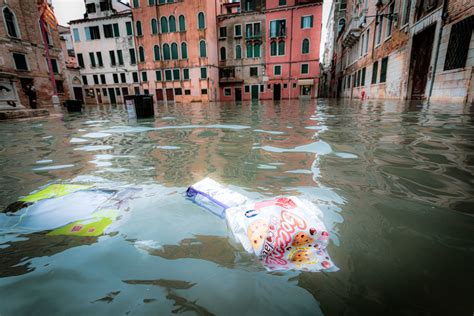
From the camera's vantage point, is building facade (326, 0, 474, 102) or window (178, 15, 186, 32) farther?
window (178, 15, 186, 32)

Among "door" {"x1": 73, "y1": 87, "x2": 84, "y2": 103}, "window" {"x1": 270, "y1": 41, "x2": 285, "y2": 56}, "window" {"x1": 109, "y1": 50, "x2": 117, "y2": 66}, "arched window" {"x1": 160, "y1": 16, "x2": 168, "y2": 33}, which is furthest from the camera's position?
"door" {"x1": 73, "y1": 87, "x2": 84, "y2": 103}

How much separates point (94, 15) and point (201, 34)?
15.0 meters

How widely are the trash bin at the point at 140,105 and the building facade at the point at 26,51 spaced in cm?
1413

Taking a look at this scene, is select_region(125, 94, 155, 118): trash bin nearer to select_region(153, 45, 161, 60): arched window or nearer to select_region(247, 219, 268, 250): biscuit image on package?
select_region(247, 219, 268, 250): biscuit image on package

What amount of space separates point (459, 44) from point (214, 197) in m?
12.0

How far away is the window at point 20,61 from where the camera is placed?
64.2 ft

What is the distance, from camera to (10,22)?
19.2 metres

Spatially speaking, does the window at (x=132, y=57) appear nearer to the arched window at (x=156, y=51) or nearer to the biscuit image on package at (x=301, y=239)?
the arched window at (x=156, y=51)

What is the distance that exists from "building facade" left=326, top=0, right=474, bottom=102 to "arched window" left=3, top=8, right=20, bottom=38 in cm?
2692

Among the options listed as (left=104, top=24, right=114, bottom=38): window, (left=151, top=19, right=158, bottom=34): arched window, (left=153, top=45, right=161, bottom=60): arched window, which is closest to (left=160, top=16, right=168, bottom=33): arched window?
(left=151, top=19, right=158, bottom=34): arched window

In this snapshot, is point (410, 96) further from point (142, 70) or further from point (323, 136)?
point (142, 70)

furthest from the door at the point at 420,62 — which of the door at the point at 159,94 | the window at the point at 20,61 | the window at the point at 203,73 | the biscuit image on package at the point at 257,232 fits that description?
the window at the point at 20,61

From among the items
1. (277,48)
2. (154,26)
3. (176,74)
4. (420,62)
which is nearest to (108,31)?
(154,26)

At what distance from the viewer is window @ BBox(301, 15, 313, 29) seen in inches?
1010
